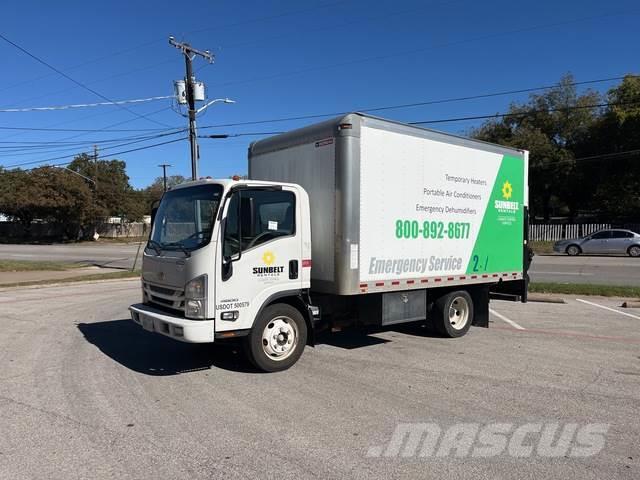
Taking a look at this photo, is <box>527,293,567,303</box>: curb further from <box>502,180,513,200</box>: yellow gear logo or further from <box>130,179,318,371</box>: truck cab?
<box>130,179,318,371</box>: truck cab

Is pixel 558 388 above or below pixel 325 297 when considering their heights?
below

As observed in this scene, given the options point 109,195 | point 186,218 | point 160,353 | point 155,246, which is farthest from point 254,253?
point 109,195

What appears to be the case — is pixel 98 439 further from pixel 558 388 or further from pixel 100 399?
pixel 558 388

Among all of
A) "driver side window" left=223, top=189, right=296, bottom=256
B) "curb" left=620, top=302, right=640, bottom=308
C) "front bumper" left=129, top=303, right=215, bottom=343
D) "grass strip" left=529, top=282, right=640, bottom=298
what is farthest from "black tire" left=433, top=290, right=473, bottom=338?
"grass strip" left=529, top=282, right=640, bottom=298

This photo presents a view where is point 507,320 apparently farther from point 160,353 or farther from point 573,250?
point 573,250

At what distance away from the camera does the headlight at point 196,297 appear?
5.80m

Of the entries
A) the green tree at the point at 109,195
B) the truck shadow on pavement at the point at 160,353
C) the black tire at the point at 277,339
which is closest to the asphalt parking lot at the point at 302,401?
the truck shadow on pavement at the point at 160,353

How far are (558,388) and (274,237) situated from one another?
11.9ft

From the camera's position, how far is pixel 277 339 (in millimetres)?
6453

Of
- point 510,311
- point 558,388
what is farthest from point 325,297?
point 510,311

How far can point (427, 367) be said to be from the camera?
6777 mm

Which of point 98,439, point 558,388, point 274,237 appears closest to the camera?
point 98,439

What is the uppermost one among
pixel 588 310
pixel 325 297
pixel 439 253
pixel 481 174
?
pixel 481 174

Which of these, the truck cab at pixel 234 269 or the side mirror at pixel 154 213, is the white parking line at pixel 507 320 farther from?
the side mirror at pixel 154 213
